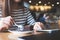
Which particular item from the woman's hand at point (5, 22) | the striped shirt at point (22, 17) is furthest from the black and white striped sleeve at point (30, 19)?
the woman's hand at point (5, 22)

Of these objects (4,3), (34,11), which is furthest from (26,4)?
(4,3)

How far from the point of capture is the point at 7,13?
3.23 ft

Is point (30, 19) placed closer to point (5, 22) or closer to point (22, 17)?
point (22, 17)

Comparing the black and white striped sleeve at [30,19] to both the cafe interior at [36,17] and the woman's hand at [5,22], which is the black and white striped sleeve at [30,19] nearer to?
the cafe interior at [36,17]

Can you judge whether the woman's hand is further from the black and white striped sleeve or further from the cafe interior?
the black and white striped sleeve

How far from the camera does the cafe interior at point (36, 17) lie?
985mm

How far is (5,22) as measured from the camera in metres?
1.00

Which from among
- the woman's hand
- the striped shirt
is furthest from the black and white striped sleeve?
the woman's hand

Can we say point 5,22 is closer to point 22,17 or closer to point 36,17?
point 22,17

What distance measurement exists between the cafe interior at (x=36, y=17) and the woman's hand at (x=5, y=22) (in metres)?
0.03

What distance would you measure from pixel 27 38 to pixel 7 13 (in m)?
0.29

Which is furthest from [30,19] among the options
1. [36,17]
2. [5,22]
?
[5,22]

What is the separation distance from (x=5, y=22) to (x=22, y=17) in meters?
0.16

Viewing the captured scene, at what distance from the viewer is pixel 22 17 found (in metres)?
0.99
